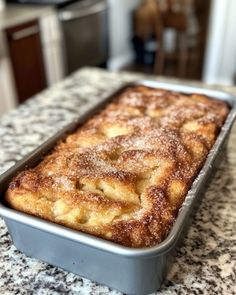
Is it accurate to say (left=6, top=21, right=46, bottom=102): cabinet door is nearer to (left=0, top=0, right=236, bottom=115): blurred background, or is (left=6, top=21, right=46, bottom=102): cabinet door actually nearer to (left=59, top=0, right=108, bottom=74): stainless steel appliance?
(left=0, top=0, right=236, bottom=115): blurred background

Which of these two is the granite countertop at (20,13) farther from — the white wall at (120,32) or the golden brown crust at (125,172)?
the golden brown crust at (125,172)

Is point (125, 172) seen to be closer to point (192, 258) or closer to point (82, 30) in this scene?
point (192, 258)

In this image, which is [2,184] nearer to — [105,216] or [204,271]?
[105,216]

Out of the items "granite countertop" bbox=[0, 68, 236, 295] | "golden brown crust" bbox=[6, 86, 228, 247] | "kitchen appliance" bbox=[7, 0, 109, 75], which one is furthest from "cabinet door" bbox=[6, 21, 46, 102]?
"golden brown crust" bbox=[6, 86, 228, 247]

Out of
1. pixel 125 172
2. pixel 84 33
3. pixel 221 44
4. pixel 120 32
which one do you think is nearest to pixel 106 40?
pixel 84 33

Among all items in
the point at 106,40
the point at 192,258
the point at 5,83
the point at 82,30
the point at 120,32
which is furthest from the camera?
the point at 120,32

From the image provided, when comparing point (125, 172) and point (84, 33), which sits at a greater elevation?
point (125, 172)

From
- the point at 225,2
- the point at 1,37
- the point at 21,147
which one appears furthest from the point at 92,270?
the point at 225,2
